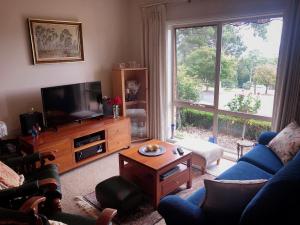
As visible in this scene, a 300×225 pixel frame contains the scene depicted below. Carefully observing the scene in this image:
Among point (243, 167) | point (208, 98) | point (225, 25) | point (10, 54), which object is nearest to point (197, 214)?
point (243, 167)

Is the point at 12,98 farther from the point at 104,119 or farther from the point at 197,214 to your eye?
the point at 197,214

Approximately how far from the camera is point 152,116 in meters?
4.50

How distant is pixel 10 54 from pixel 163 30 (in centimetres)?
233

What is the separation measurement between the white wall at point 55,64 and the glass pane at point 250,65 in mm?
1968

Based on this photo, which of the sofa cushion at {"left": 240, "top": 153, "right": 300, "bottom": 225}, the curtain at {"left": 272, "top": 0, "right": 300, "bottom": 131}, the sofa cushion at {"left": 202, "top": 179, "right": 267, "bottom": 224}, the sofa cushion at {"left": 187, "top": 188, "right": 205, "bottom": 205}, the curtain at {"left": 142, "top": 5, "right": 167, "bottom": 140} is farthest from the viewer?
the curtain at {"left": 142, "top": 5, "right": 167, "bottom": 140}

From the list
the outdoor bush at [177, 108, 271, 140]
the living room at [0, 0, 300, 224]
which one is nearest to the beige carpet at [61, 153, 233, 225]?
the living room at [0, 0, 300, 224]

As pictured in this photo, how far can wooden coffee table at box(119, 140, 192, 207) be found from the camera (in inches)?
100

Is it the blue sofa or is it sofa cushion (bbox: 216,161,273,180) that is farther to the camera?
sofa cushion (bbox: 216,161,273,180)

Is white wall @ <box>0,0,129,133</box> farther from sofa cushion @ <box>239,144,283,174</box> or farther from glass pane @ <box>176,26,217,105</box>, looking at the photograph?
sofa cushion @ <box>239,144,283,174</box>

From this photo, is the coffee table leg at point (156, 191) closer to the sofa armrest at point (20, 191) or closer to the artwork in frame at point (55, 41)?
the sofa armrest at point (20, 191)

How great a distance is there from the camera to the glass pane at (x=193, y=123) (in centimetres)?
407

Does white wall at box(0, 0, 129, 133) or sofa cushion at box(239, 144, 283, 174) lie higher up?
white wall at box(0, 0, 129, 133)

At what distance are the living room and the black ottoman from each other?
17 centimetres

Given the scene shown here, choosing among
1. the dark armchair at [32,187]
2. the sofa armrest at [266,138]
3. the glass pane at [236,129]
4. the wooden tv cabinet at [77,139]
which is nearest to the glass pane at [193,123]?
the glass pane at [236,129]
